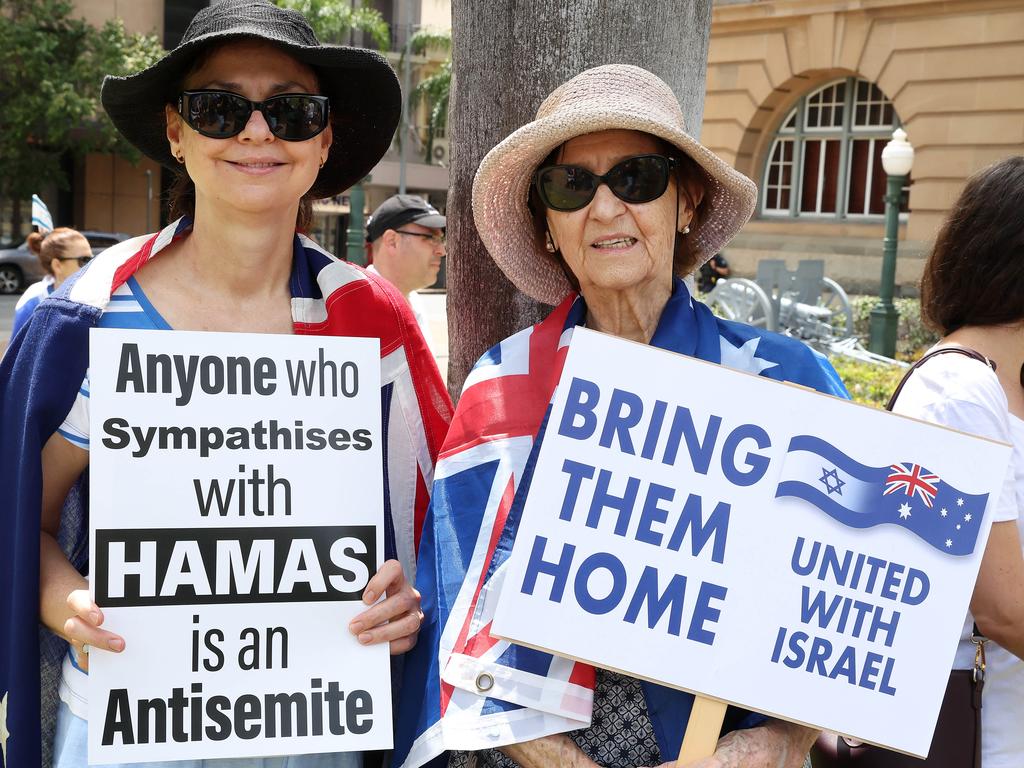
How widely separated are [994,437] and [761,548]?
0.82m

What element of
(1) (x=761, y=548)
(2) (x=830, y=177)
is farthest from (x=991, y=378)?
(2) (x=830, y=177)

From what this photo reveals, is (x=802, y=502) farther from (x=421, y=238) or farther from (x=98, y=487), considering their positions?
(x=421, y=238)

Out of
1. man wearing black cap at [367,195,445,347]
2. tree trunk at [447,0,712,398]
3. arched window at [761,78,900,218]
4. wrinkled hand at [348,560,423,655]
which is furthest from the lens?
arched window at [761,78,900,218]

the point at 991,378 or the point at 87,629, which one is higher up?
the point at 991,378

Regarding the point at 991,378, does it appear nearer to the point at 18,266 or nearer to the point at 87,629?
the point at 87,629

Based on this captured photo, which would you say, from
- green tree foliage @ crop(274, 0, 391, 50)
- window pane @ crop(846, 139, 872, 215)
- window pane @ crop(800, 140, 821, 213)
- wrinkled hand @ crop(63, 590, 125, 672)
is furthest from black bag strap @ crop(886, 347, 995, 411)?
green tree foliage @ crop(274, 0, 391, 50)

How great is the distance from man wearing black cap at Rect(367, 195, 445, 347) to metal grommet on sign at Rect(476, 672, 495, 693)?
159 inches

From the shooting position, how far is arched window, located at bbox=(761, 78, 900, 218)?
75.8ft

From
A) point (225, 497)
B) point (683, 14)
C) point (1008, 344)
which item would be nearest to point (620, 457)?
point (225, 497)

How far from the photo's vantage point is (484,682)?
1.96m

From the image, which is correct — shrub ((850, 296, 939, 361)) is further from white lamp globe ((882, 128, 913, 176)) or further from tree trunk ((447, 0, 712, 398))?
tree trunk ((447, 0, 712, 398))

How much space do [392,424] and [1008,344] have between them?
1434 mm

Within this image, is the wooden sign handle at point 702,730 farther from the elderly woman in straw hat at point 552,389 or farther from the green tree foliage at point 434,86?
the green tree foliage at point 434,86

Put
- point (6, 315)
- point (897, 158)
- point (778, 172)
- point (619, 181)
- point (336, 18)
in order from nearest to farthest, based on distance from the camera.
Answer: point (619, 181), point (897, 158), point (6, 315), point (778, 172), point (336, 18)
